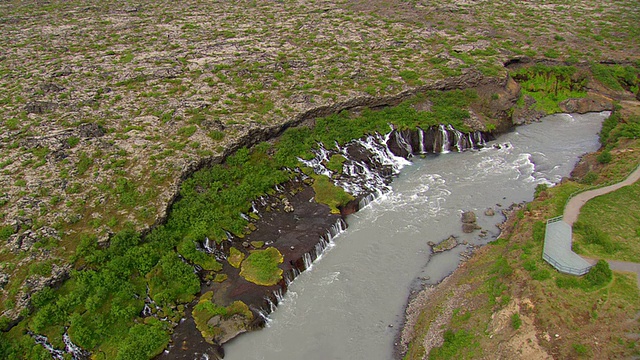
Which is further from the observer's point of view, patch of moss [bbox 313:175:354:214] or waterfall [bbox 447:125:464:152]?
waterfall [bbox 447:125:464:152]

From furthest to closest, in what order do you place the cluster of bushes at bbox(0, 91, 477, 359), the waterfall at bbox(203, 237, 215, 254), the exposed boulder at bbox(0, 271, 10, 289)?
1. the waterfall at bbox(203, 237, 215, 254)
2. the exposed boulder at bbox(0, 271, 10, 289)
3. the cluster of bushes at bbox(0, 91, 477, 359)

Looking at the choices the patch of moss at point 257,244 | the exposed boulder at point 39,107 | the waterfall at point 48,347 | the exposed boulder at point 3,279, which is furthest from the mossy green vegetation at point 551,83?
the exposed boulder at point 3,279

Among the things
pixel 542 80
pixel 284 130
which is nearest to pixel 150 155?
pixel 284 130

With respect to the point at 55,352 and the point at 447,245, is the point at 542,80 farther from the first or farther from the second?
the point at 55,352

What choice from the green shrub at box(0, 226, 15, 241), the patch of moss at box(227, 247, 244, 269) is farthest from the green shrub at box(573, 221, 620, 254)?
the green shrub at box(0, 226, 15, 241)

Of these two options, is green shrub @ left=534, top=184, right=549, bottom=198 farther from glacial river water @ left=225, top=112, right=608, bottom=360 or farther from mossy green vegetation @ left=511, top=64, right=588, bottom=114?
mossy green vegetation @ left=511, top=64, right=588, bottom=114

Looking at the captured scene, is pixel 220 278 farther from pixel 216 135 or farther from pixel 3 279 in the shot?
pixel 216 135
